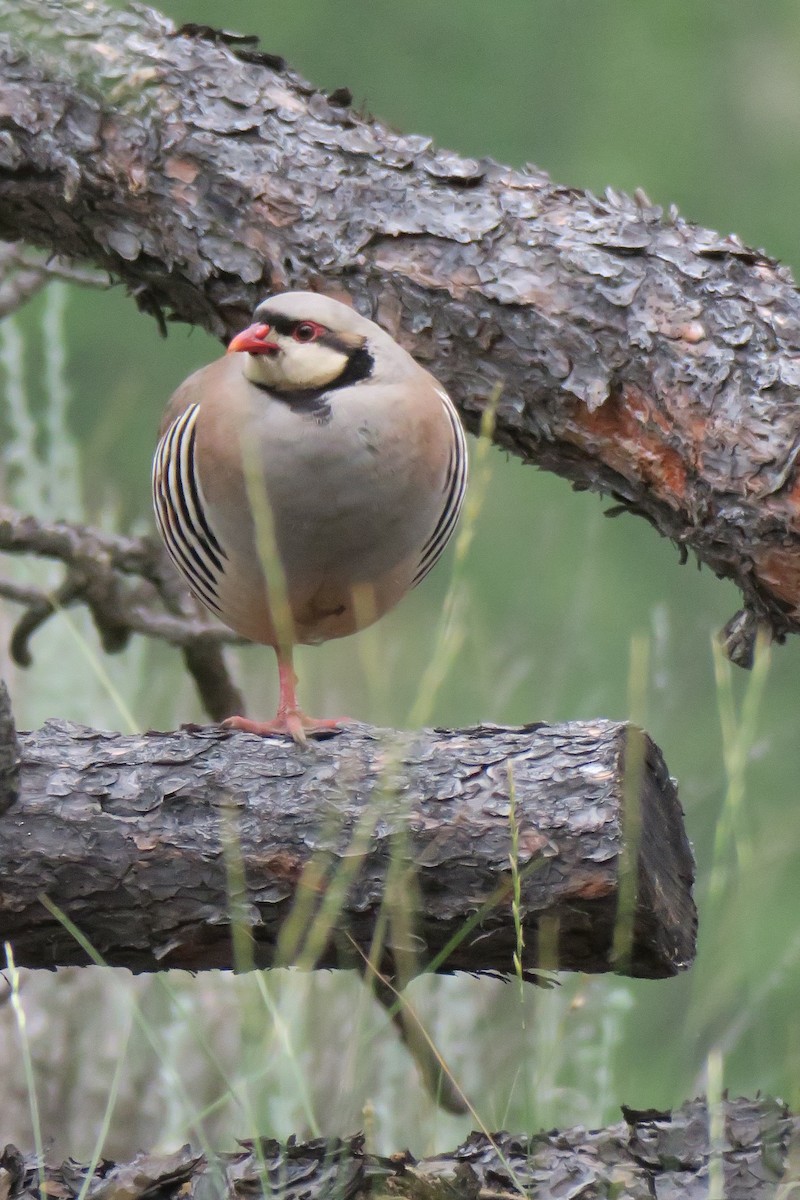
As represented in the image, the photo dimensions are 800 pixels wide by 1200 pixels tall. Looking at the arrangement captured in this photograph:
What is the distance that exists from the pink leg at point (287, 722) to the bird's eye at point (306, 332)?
0.49 metres

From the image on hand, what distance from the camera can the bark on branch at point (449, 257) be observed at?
8.23 feet

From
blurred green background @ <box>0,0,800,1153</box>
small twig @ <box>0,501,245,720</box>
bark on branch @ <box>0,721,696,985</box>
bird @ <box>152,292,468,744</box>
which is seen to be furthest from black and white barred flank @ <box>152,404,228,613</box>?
blurred green background @ <box>0,0,800,1153</box>

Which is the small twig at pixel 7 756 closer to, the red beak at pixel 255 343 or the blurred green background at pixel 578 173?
the red beak at pixel 255 343

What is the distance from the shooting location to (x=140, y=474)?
23.0 feet

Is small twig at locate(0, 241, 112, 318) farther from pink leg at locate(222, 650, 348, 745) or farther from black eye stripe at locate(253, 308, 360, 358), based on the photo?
pink leg at locate(222, 650, 348, 745)

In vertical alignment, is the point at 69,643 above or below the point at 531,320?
below

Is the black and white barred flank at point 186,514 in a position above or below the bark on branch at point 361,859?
above

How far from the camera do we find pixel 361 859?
1.91 meters

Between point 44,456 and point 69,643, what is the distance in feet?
8.06

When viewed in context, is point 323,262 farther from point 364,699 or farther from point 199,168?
point 364,699

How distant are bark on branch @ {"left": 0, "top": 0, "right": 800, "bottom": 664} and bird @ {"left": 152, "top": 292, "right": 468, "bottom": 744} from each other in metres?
0.20

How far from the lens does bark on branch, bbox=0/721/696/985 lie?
1.95 m

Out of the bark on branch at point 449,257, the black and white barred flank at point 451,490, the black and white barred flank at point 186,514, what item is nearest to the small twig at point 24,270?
the bark on branch at point 449,257

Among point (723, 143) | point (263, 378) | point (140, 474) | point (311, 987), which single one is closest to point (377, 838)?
point (263, 378)
